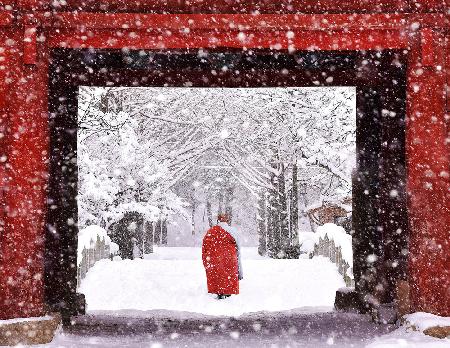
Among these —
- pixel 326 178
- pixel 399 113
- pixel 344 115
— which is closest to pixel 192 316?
pixel 399 113

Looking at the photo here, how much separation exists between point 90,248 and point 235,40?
9.44 metres

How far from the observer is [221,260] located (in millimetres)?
12078

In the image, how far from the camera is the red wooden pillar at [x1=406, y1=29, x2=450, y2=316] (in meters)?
7.17

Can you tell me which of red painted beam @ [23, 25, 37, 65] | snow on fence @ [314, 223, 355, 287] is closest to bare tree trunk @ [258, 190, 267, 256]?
snow on fence @ [314, 223, 355, 287]

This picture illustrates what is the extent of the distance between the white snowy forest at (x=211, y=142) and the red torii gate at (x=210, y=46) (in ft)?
40.0

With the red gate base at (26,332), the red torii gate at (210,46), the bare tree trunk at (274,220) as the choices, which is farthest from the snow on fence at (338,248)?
the red gate base at (26,332)

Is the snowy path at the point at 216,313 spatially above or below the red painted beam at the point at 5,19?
below

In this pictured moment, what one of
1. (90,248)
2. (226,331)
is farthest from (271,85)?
(90,248)

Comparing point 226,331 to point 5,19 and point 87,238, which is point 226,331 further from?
point 87,238

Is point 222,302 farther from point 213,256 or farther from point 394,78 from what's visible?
point 394,78

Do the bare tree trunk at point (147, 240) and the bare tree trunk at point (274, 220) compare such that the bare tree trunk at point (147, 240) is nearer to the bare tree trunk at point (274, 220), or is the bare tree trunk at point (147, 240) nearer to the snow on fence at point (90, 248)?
the bare tree trunk at point (274, 220)

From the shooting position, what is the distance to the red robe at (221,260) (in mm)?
12078

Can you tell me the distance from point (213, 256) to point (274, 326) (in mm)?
3172

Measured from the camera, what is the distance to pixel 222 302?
12.1 metres
